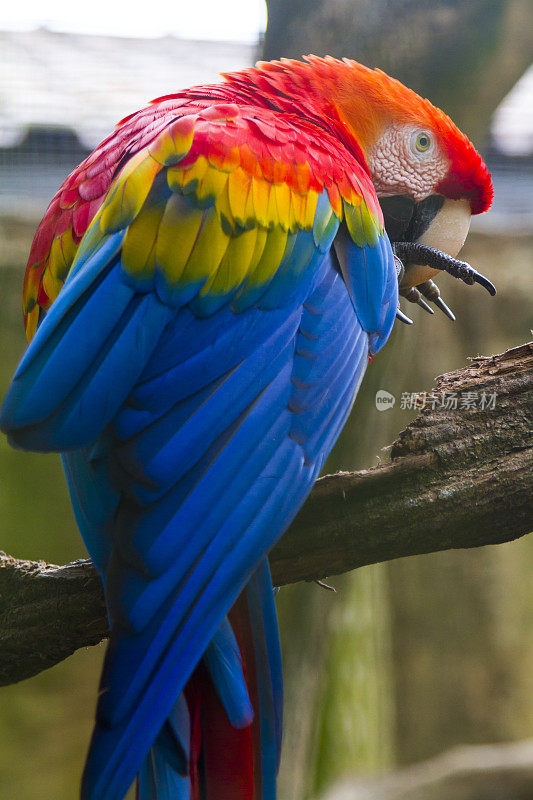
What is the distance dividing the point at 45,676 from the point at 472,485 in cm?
88

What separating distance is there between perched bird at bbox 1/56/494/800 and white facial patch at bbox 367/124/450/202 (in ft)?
0.44

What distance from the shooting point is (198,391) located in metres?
0.51

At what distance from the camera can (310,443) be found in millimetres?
532

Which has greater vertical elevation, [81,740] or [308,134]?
[308,134]

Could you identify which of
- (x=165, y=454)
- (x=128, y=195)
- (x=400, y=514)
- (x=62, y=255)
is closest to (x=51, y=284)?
(x=62, y=255)

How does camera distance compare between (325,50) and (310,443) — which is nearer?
(310,443)

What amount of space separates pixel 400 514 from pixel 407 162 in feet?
1.31

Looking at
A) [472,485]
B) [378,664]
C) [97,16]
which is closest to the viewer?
[472,485]

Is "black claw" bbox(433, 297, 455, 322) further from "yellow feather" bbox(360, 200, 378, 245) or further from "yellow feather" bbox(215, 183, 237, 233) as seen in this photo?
"yellow feather" bbox(215, 183, 237, 233)

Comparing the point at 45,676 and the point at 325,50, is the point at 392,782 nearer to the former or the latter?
the point at 45,676

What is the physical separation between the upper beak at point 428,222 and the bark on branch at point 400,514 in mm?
181

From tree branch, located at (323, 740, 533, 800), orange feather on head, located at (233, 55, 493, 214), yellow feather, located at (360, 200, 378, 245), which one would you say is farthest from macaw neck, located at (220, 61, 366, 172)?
tree branch, located at (323, 740, 533, 800)

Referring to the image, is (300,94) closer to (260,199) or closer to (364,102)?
(364,102)

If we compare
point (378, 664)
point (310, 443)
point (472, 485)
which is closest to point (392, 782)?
point (378, 664)
